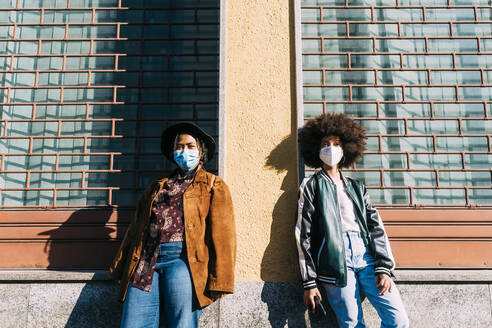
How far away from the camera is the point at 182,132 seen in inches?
144

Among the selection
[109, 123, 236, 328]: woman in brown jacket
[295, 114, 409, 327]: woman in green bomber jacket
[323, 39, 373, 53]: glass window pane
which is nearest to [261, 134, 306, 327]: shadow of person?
[295, 114, 409, 327]: woman in green bomber jacket

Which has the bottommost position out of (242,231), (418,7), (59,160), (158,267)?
(158,267)

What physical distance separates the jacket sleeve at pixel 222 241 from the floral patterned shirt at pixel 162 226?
26cm

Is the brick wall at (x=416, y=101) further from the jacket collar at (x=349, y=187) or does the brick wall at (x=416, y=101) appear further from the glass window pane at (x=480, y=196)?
the jacket collar at (x=349, y=187)

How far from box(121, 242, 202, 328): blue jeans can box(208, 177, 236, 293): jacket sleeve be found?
206mm

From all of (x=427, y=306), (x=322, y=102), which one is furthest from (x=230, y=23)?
(x=427, y=306)

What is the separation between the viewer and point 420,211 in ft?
14.7

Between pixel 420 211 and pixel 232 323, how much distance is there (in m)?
2.36

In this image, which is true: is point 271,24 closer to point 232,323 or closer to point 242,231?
point 242,231

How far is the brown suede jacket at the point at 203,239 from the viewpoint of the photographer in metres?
3.20

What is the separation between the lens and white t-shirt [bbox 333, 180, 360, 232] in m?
3.37

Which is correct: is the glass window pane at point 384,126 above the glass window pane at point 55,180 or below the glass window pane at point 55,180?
above

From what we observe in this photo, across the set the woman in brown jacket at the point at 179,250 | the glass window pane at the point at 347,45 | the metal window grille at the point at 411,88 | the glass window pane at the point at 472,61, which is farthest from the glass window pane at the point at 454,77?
the woman in brown jacket at the point at 179,250

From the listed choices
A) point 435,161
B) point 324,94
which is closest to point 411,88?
point 435,161
